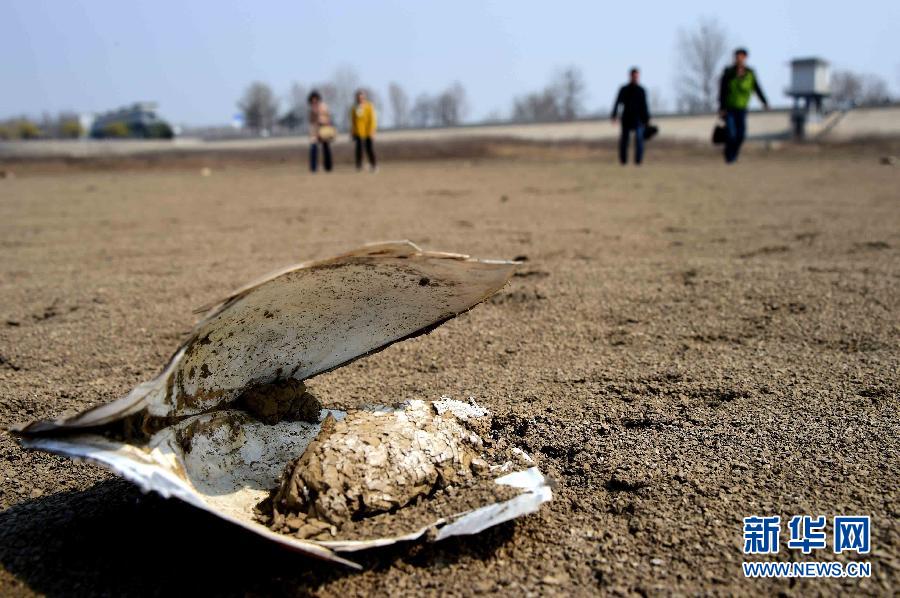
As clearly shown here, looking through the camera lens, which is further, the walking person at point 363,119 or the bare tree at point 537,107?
the bare tree at point 537,107

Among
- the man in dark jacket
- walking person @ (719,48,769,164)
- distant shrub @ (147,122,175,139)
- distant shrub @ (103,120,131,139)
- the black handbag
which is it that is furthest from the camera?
distant shrub @ (103,120,131,139)

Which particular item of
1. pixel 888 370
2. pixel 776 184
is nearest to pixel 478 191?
pixel 776 184

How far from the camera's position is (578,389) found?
97.1 inches

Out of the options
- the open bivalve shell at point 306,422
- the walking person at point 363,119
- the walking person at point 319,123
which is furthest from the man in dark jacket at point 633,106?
the open bivalve shell at point 306,422

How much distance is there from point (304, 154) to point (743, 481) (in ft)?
89.3

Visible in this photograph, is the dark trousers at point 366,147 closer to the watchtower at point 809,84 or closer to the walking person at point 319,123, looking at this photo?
the walking person at point 319,123

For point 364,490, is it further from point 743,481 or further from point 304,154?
point 304,154

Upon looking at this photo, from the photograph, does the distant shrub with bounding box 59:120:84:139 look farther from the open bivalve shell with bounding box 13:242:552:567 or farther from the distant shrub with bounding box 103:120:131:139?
the open bivalve shell with bounding box 13:242:552:567

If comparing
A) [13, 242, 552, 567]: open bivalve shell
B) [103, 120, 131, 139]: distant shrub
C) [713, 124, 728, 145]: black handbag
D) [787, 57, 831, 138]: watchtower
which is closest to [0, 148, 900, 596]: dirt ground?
[13, 242, 552, 567]: open bivalve shell

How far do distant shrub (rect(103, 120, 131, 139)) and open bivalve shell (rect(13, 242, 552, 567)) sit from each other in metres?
60.9

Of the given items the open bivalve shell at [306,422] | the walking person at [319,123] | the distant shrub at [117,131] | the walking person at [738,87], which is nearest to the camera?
the open bivalve shell at [306,422]

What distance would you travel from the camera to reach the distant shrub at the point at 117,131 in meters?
56.8

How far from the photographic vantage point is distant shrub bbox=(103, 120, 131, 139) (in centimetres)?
5678

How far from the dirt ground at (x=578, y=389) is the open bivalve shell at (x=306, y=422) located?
0.10 meters
